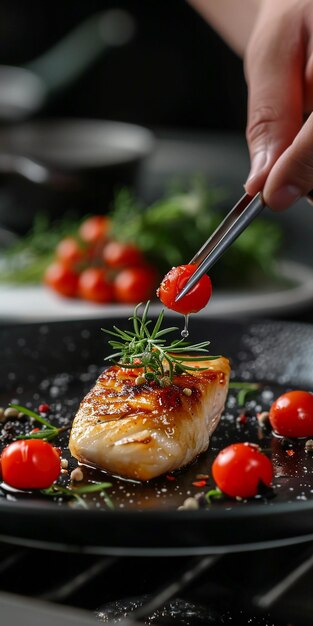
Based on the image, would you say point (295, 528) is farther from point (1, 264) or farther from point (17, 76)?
point (17, 76)

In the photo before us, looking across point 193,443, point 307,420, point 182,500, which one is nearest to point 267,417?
point 307,420

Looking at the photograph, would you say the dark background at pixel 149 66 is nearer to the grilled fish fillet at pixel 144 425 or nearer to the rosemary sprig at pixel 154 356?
the rosemary sprig at pixel 154 356

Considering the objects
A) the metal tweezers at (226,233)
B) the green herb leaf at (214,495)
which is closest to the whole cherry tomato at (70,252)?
the metal tweezers at (226,233)

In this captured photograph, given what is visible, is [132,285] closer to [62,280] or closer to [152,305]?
[152,305]

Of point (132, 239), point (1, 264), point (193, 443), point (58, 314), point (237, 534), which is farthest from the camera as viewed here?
point (1, 264)

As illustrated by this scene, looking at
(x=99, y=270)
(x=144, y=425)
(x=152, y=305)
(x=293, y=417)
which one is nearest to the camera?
(x=144, y=425)

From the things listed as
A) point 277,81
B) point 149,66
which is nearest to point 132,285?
point 277,81
